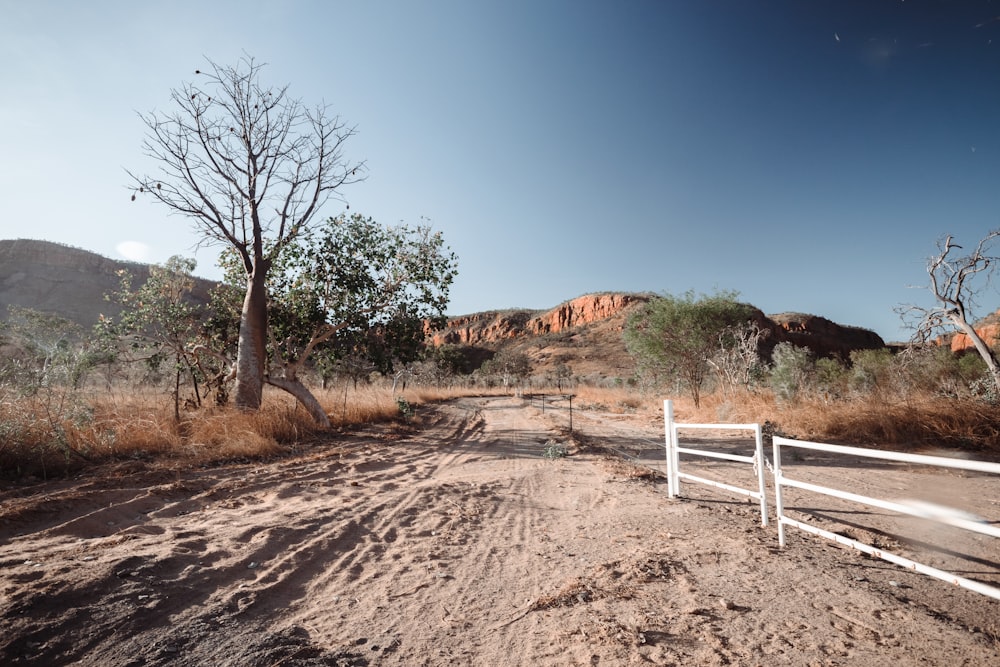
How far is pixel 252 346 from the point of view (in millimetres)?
9773

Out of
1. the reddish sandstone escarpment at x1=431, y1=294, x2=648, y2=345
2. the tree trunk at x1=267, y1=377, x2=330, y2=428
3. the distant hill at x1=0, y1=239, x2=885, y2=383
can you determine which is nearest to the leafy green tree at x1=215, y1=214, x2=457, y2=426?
the tree trunk at x1=267, y1=377, x2=330, y2=428

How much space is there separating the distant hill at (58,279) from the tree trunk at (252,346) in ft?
153

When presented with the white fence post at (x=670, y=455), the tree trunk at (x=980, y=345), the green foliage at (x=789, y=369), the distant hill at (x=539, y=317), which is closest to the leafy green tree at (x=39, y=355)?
the white fence post at (x=670, y=455)

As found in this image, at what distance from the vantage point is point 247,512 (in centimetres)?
436

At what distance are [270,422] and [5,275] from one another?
244ft

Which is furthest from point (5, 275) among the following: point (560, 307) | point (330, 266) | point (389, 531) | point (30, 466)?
point (560, 307)

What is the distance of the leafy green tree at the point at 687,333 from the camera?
20266 mm

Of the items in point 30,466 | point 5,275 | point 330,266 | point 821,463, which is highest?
point 5,275

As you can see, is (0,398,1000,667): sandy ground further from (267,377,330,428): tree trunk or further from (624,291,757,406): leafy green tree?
(624,291,757,406): leafy green tree

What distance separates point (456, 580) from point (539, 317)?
116836 mm

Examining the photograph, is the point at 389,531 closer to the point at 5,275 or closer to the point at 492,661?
the point at 492,661

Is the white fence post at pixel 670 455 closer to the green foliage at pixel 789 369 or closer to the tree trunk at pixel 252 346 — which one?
the tree trunk at pixel 252 346

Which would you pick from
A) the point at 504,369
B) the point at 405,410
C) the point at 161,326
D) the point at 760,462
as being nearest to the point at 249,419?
the point at 161,326

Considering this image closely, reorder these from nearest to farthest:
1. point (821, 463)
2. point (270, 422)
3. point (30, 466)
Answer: point (30, 466) < point (821, 463) < point (270, 422)
